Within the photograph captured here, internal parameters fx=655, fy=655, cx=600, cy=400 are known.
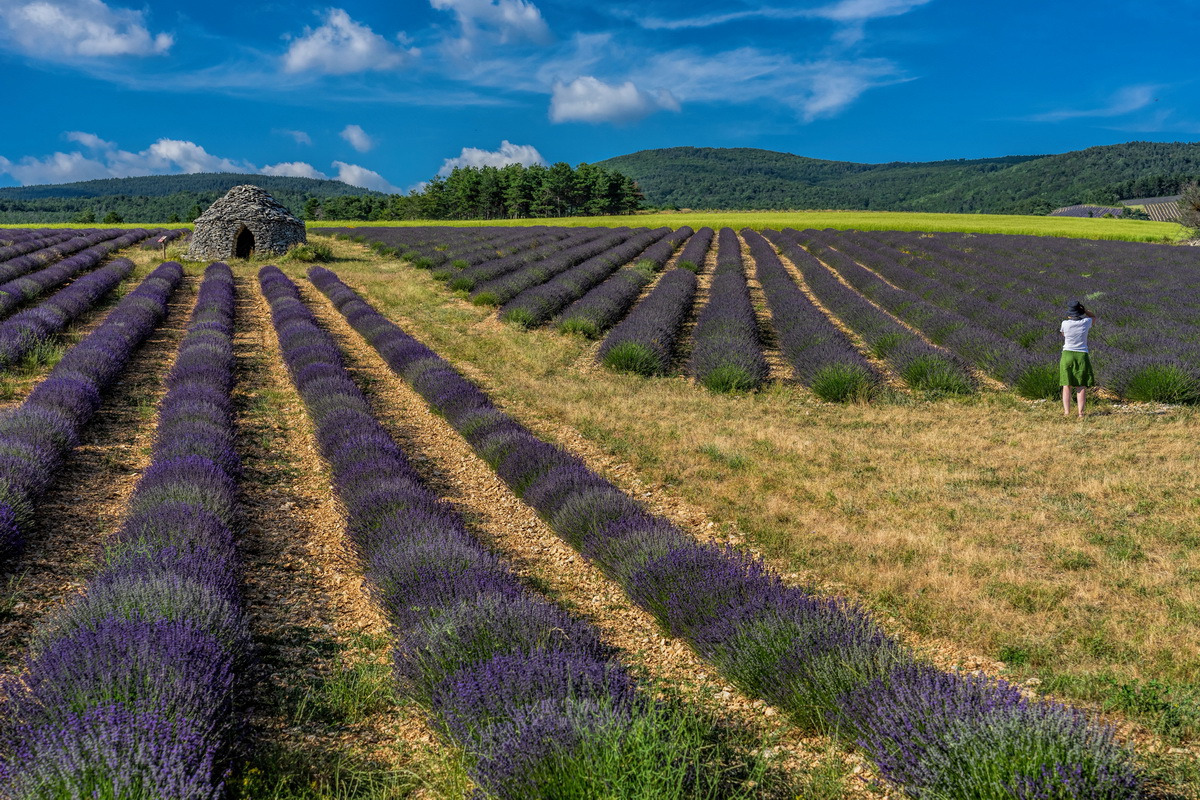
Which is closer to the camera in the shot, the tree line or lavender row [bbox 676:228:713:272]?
lavender row [bbox 676:228:713:272]

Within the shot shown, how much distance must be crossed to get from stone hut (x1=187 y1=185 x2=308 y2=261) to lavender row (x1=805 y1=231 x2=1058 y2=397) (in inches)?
708

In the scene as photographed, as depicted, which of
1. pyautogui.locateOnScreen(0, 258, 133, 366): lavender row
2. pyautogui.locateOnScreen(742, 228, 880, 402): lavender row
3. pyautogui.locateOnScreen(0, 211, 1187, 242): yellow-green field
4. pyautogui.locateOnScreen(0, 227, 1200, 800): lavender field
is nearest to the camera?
pyautogui.locateOnScreen(0, 227, 1200, 800): lavender field

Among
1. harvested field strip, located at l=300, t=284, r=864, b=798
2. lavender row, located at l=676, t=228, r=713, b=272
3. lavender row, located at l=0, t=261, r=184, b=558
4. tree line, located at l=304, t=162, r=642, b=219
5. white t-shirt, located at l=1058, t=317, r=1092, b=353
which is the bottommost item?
harvested field strip, located at l=300, t=284, r=864, b=798

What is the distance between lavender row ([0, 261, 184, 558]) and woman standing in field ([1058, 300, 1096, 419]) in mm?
9100

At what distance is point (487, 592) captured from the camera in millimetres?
3148

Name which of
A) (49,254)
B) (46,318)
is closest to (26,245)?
(49,254)

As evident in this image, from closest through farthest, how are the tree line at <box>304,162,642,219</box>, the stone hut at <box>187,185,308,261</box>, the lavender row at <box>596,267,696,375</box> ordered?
the lavender row at <box>596,267,696,375</box> < the stone hut at <box>187,185,308,261</box> < the tree line at <box>304,162,642,219</box>

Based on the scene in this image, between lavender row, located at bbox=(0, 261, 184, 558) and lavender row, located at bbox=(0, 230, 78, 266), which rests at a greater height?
lavender row, located at bbox=(0, 230, 78, 266)

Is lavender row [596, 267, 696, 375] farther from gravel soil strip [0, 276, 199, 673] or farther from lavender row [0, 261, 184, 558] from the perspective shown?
lavender row [0, 261, 184, 558]

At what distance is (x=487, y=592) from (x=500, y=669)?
2.22ft

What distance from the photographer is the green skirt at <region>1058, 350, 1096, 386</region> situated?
697 cm

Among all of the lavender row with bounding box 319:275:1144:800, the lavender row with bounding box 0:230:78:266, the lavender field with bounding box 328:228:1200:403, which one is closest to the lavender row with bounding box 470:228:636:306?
the lavender field with bounding box 328:228:1200:403

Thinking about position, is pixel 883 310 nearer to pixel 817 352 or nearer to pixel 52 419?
pixel 817 352

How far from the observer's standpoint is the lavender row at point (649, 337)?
9.09 meters
